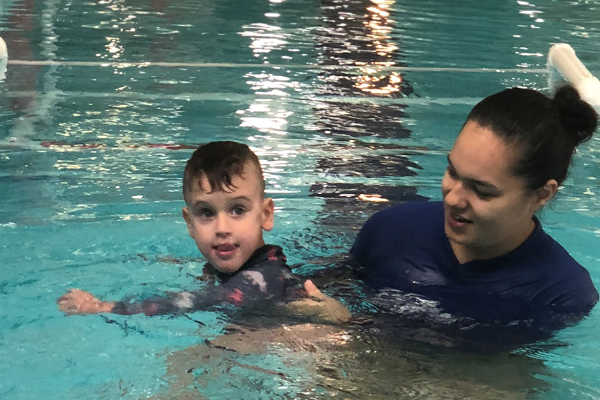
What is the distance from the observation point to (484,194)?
2236 mm

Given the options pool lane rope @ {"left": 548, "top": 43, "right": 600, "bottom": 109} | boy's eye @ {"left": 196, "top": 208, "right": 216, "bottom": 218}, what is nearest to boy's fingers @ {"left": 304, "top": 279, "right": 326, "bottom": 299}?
boy's eye @ {"left": 196, "top": 208, "right": 216, "bottom": 218}

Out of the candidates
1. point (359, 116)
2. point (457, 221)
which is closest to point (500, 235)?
point (457, 221)

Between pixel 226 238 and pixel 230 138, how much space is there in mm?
2632

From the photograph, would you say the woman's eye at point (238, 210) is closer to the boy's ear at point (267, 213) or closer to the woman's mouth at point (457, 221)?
the boy's ear at point (267, 213)

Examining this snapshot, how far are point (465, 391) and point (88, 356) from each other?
3.94 ft

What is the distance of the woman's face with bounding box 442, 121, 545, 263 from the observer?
221 cm

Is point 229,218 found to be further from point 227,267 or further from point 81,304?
point 81,304

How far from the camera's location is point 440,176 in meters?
4.57

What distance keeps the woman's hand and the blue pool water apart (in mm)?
64

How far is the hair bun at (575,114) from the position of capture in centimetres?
228

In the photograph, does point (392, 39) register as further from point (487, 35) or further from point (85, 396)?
point (85, 396)

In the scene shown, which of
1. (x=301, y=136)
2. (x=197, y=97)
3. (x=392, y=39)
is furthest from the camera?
(x=392, y=39)

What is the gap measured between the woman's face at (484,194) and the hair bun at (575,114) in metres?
0.21

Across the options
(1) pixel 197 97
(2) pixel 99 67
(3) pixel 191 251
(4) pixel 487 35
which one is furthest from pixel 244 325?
(4) pixel 487 35
